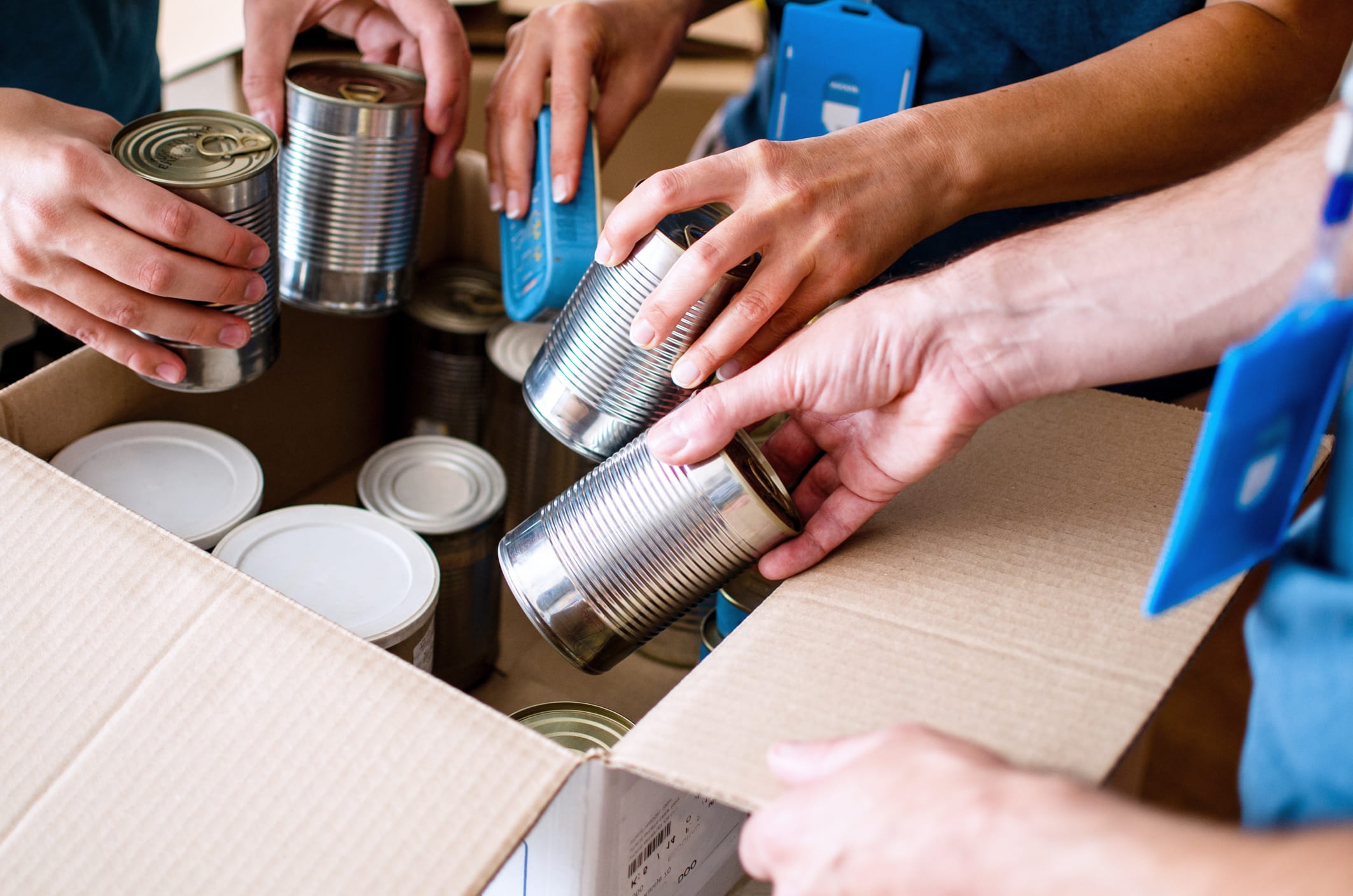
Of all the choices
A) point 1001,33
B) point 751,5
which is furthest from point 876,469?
point 751,5

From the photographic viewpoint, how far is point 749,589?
0.91 meters

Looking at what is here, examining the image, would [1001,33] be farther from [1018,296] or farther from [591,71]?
[1018,296]

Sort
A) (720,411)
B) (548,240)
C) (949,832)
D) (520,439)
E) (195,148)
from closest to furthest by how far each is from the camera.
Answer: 1. (949,832)
2. (720,411)
3. (195,148)
4. (548,240)
5. (520,439)

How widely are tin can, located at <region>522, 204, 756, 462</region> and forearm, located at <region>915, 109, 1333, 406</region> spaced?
0.18m

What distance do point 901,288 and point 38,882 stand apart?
619 mm

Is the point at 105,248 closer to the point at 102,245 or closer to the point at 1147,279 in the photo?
the point at 102,245

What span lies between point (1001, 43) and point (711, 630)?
0.69 meters

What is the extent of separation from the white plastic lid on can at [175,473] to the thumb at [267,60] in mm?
302

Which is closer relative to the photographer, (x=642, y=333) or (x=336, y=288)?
(x=642, y=333)

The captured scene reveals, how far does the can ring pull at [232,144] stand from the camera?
84cm

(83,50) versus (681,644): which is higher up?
(83,50)

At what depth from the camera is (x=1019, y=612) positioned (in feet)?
2.30

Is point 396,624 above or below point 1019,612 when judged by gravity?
below

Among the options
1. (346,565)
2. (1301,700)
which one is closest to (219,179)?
(346,565)
